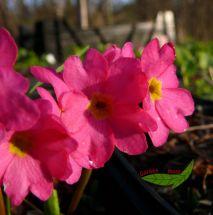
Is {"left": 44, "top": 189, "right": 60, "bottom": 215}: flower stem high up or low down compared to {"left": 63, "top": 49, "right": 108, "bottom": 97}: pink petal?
down

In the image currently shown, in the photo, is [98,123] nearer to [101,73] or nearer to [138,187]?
[101,73]

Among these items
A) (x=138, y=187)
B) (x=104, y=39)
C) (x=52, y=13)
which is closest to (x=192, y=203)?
(x=138, y=187)

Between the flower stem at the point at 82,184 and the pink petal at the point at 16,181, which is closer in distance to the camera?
the pink petal at the point at 16,181

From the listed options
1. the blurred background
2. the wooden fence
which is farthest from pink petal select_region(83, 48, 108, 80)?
the wooden fence

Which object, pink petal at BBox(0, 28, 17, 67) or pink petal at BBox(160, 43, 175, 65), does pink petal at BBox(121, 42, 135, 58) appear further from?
pink petal at BBox(0, 28, 17, 67)

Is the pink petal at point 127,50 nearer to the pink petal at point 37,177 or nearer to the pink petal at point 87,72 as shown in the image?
the pink petal at point 87,72

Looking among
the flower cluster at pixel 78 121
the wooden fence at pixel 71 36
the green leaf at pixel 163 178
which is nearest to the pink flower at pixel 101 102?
the flower cluster at pixel 78 121
